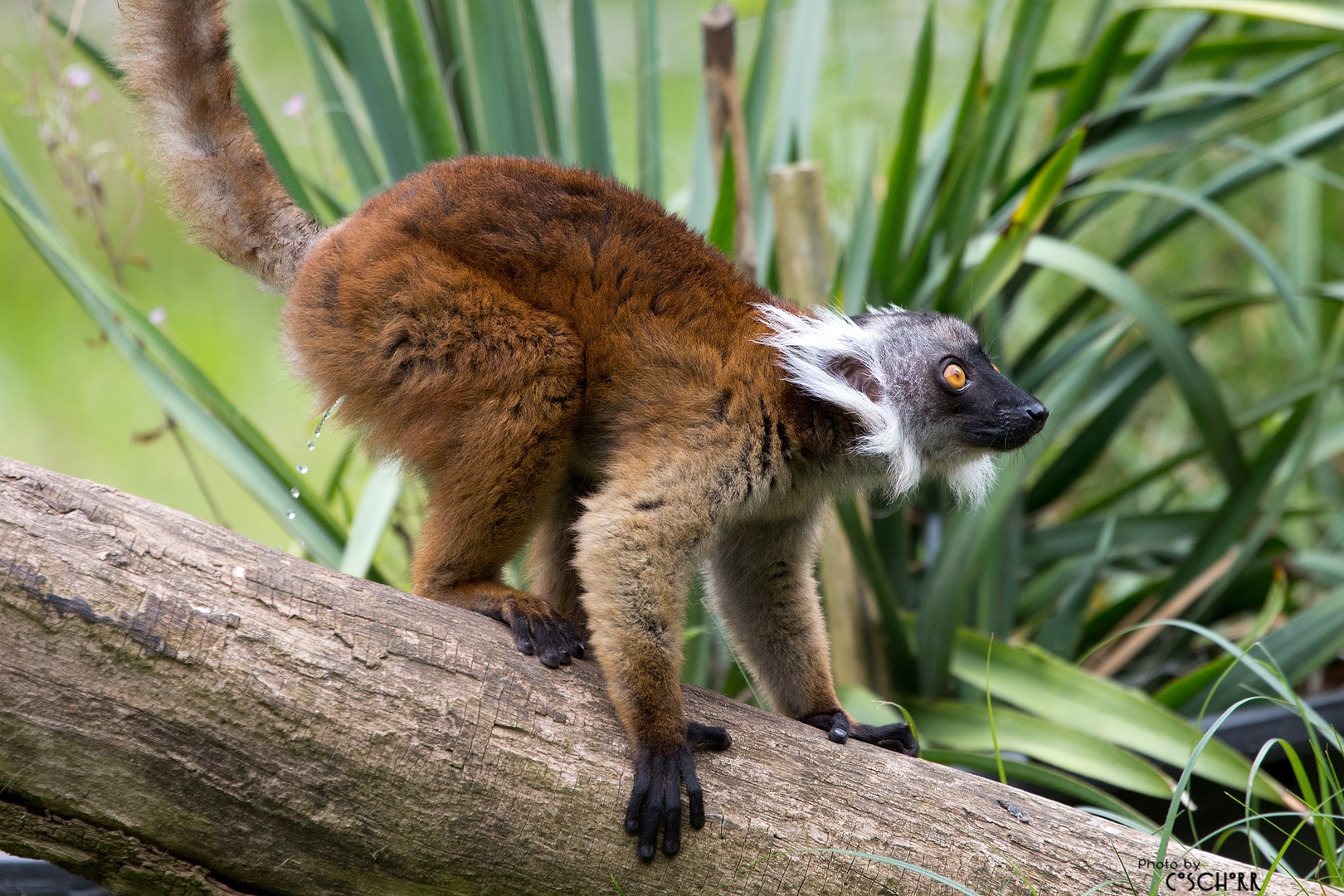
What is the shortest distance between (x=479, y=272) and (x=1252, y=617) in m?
3.84

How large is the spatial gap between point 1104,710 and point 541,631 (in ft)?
6.08

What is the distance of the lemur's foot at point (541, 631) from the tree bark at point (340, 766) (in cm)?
3

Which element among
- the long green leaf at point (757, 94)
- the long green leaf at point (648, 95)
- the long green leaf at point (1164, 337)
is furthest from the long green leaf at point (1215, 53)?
the long green leaf at point (648, 95)

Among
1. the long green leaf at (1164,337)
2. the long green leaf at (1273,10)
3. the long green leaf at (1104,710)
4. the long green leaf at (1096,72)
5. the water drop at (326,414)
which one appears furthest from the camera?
the long green leaf at (1096,72)

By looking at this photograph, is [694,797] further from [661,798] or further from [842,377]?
[842,377]

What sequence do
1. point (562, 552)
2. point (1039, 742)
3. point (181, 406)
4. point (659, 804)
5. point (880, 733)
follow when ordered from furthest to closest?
point (181, 406) < point (1039, 742) < point (562, 552) < point (880, 733) < point (659, 804)

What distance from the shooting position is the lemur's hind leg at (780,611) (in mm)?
2727

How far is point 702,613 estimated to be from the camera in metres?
3.46

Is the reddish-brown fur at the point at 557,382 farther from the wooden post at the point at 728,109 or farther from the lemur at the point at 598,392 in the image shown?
the wooden post at the point at 728,109

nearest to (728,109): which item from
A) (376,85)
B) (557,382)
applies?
(376,85)

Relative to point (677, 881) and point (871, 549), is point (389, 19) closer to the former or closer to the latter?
point (871, 549)

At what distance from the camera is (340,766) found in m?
1.82

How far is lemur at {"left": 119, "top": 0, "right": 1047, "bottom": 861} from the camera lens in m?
2.25

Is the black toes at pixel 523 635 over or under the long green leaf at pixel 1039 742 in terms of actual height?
over
